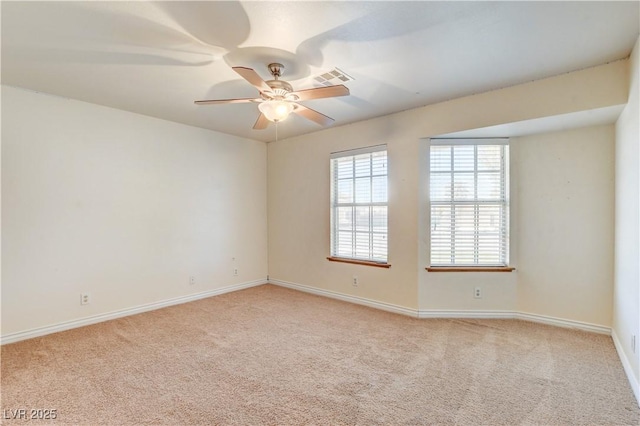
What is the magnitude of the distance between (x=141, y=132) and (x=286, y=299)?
2.94 metres

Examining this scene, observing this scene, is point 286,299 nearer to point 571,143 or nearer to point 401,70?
point 401,70

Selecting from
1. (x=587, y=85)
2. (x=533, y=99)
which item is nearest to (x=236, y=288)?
(x=533, y=99)

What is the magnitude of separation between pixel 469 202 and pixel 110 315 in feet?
14.7

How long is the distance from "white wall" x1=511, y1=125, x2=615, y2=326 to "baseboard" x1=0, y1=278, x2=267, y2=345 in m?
4.02

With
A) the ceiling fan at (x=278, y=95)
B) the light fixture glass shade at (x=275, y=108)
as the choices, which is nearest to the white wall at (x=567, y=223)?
the ceiling fan at (x=278, y=95)

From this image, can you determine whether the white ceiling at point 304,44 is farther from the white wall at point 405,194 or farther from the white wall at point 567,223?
the white wall at point 567,223

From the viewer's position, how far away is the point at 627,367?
2.29m

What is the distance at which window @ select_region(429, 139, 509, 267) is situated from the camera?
3.54 m

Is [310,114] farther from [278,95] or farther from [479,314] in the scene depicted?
[479,314]

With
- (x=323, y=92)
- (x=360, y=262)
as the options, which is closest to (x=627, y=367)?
(x=360, y=262)

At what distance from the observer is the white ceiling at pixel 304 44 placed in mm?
1838

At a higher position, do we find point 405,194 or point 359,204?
point 405,194

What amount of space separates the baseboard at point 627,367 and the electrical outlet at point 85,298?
494cm

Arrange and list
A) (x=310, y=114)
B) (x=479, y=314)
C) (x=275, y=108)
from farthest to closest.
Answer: (x=479, y=314) < (x=310, y=114) < (x=275, y=108)
